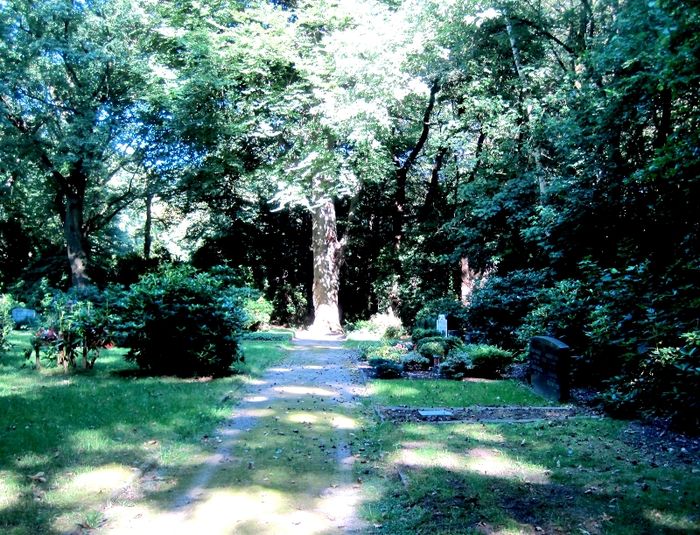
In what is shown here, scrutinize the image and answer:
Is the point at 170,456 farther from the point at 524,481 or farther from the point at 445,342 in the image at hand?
the point at 445,342

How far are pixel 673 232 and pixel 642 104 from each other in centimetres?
319

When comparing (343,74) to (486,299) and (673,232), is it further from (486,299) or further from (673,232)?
(673,232)

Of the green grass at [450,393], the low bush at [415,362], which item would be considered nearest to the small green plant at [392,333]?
the low bush at [415,362]

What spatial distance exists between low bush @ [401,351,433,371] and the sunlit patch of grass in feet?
17.0

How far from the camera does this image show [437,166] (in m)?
24.6

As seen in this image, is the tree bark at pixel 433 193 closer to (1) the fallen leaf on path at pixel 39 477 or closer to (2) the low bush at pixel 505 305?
(2) the low bush at pixel 505 305

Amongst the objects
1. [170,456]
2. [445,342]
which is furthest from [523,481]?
[445,342]

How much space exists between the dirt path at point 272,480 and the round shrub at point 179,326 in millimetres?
1825

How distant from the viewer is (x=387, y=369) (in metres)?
10.7

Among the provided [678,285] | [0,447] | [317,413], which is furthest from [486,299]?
[0,447]

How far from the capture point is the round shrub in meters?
9.66

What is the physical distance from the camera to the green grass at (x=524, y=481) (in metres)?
3.99

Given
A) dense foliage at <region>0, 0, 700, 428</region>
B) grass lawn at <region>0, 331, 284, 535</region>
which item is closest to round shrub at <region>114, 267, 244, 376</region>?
grass lawn at <region>0, 331, 284, 535</region>

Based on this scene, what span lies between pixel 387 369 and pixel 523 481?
5912 millimetres
